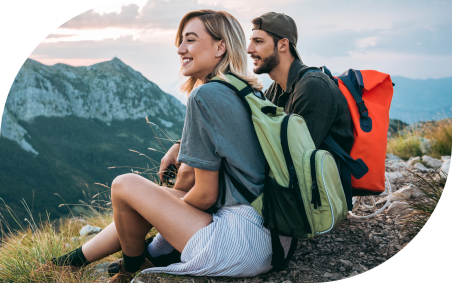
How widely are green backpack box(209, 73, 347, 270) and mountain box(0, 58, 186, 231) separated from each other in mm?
75188

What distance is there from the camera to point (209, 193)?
1.92 meters

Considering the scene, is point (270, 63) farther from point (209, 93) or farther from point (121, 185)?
point (121, 185)

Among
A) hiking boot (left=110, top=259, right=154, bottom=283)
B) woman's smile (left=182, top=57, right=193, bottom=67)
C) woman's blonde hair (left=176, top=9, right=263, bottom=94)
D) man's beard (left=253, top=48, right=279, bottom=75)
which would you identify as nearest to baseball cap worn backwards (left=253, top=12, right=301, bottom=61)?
man's beard (left=253, top=48, right=279, bottom=75)

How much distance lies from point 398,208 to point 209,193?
8.25 feet

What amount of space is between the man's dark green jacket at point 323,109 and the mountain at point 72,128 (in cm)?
7491

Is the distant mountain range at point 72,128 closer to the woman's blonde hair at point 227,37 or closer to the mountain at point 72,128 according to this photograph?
the mountain at point 72,128

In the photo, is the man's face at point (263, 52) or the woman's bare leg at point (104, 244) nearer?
the woman's bare leg at point (104, 244)

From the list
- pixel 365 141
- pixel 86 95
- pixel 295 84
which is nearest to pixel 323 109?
pixel 365 141

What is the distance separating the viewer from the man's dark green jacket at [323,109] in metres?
2.52

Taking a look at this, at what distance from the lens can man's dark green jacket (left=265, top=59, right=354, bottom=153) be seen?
2.52 metres

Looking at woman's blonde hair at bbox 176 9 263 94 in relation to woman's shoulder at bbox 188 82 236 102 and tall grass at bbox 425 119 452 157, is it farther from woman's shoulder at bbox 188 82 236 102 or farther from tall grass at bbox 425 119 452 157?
tall grass at bbox 425 119 452 157

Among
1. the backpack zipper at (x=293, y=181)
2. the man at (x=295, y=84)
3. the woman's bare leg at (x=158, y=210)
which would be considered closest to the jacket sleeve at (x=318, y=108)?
the man at (x=295, y=84)

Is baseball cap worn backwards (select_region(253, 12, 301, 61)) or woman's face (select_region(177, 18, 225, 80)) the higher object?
baseball cap worn backwards (select_region(253, 12, 301, 61))

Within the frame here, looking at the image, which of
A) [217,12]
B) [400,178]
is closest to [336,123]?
[217,12]
